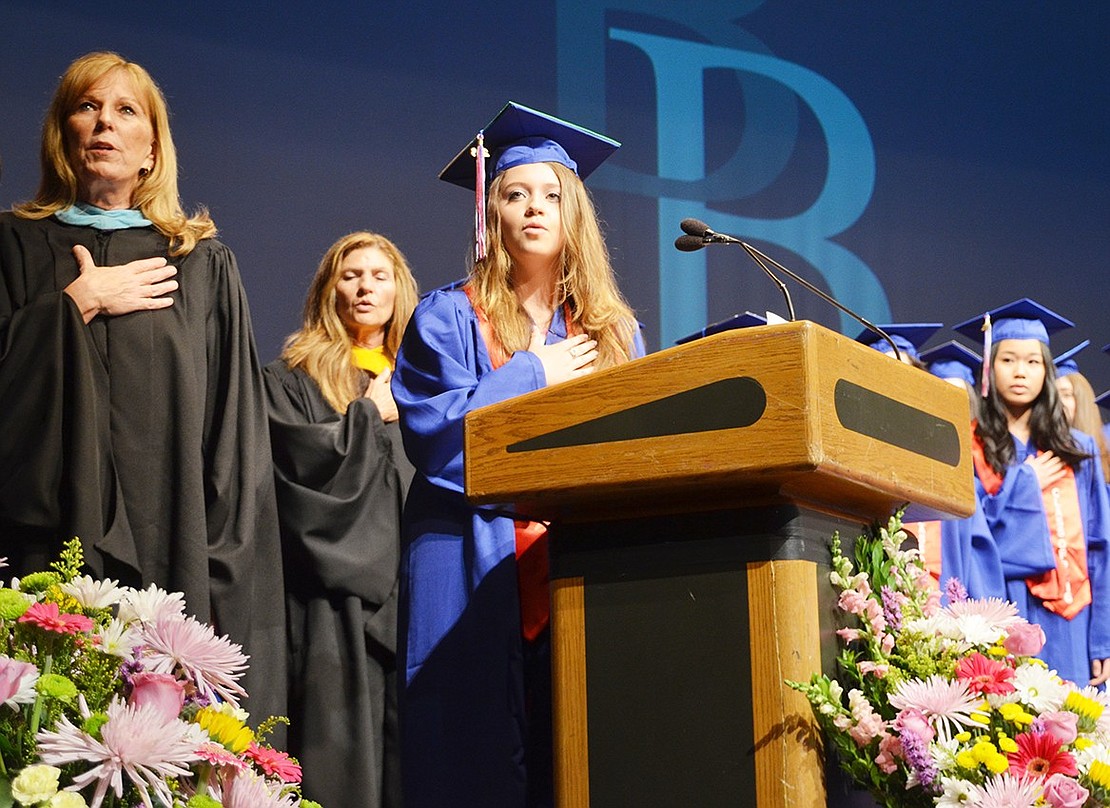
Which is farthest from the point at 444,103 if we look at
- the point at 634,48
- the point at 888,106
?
the point at 888,106

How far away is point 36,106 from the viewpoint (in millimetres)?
4527

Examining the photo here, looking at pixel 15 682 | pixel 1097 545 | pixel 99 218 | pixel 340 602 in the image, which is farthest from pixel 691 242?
pixel 1097 545

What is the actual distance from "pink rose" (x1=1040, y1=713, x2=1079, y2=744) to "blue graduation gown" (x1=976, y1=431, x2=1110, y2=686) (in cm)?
393

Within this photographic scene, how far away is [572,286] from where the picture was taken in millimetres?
3188

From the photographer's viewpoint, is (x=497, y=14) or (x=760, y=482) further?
(x=497, y=14)

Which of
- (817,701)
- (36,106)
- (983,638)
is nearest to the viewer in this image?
(817,701)

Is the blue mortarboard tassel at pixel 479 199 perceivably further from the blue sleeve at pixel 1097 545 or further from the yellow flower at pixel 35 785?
the blue sleeve at pixel 1097 545

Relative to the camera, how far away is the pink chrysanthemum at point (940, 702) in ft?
6.29

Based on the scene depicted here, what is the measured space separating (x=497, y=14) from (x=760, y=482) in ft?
12.9

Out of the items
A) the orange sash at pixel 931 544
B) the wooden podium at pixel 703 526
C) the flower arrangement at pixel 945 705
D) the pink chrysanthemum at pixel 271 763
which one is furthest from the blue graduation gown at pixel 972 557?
the pink chrysanthemum at pixel 271 763

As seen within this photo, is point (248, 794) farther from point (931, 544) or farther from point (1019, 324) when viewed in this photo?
point (1019, 324)

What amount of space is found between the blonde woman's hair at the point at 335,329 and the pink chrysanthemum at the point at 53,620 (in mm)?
3050

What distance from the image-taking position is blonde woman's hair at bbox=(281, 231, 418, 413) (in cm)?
444

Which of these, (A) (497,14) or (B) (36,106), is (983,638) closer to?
(B) (36,106)
